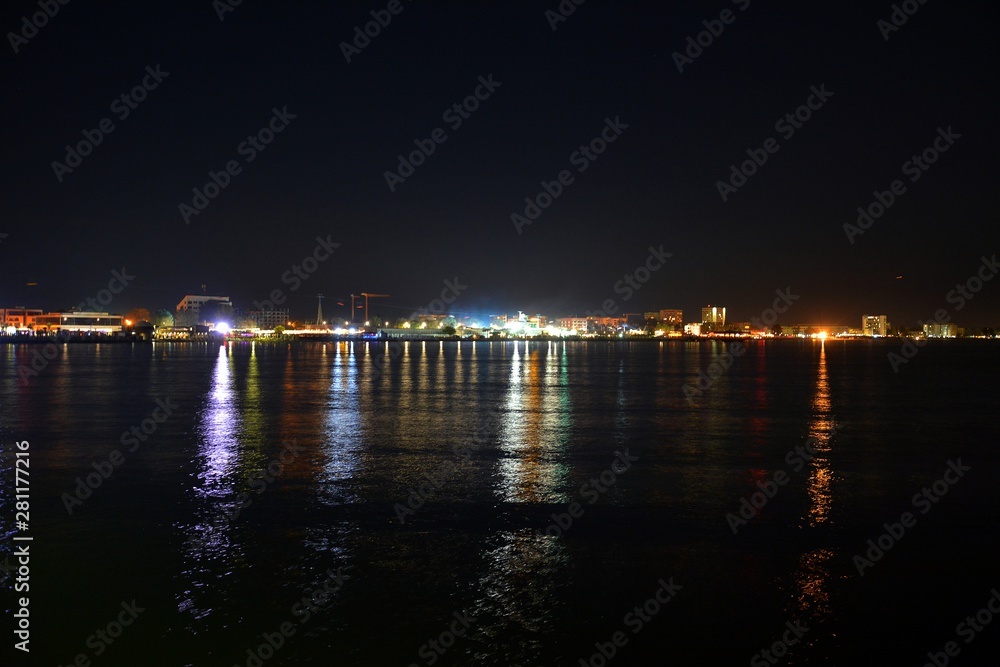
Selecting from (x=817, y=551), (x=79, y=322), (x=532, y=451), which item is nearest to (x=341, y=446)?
(x=532, y=451)

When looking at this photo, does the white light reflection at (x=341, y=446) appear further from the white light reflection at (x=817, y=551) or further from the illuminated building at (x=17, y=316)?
the illuminated building at (x=17, y=316)

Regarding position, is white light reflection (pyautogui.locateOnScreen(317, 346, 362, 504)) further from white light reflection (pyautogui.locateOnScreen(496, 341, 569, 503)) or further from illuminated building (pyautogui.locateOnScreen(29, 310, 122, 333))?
illuminated building (pyautogui.locateOnScreen(29, 310, 122, 333))

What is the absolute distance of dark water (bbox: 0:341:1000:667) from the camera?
18.3ft

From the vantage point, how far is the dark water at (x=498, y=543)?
5.57 metres

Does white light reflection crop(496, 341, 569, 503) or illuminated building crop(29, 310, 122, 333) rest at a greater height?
illuminated building crop(29, 310, 122, 333)

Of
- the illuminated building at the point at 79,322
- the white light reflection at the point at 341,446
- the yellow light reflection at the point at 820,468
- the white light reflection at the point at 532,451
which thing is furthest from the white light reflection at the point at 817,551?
the illuminated building at the point at 79,322

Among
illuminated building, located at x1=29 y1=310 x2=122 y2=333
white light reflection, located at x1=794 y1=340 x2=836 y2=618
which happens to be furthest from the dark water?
illuminated building, located at x1=29 y1=310 x2=122 y2=333

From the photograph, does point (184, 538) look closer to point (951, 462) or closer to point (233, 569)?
point (233, 569)

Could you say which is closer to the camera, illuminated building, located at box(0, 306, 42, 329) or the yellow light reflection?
the yellow light reflection

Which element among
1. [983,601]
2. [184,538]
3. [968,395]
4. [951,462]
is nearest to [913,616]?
[983,601]

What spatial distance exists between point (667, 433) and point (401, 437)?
19.4 ft

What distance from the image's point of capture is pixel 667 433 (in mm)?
16141

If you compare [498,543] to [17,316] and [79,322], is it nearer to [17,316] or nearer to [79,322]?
[79,322]

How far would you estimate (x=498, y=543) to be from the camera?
766cm
